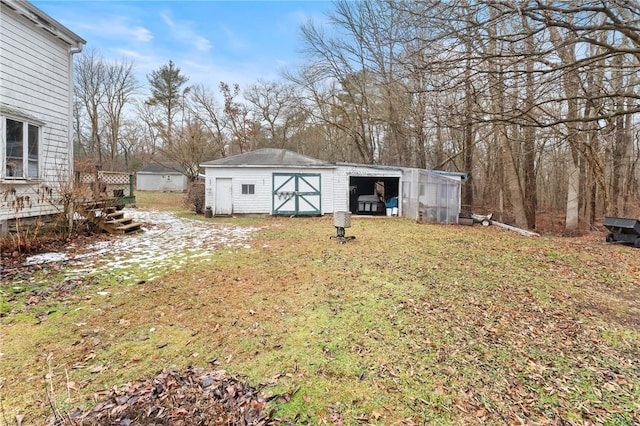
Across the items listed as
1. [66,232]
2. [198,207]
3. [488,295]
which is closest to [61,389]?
[488,295]

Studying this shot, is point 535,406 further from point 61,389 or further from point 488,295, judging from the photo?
point 61,389

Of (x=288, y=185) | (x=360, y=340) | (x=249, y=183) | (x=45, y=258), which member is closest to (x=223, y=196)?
(x=249, y=183)

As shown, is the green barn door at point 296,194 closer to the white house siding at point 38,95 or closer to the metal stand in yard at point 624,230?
the white house siding at point 38,95

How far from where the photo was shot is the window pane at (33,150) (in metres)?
7.12

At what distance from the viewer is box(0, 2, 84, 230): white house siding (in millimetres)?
6422

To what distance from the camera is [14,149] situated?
22.0ft

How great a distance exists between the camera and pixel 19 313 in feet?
12.3

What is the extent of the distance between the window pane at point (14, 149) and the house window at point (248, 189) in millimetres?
8209

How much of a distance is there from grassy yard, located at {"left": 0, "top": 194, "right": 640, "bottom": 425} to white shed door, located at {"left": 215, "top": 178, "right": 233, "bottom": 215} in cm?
855

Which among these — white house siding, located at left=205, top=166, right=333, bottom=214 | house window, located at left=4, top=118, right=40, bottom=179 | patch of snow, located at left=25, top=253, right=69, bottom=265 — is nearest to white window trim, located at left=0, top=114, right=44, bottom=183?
house window, located at left=4, top=118, right=40, bottom=179

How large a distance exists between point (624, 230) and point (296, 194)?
1126 cm

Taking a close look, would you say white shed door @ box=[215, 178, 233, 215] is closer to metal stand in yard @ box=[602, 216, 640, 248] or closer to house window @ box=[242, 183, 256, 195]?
house window @ box=[242, 183, 256, 195]

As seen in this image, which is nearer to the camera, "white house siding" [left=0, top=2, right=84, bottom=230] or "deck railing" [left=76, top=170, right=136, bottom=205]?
"white house siding" [left=0, top=2, right=84, bottom=230]

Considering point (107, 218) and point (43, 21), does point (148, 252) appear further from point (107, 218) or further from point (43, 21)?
point (43, 21)
